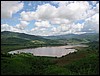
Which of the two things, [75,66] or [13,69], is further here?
[75,66]

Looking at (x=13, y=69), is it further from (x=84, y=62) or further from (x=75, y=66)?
(x=84, y=62)

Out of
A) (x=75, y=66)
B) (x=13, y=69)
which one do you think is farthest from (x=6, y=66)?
(x=75, y=66)

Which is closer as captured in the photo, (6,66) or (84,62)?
(6,66)

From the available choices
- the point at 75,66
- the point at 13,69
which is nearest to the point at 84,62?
the point at 75,66

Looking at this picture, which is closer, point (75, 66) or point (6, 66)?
point (6, 66)

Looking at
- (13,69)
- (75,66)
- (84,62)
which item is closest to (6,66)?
(13,69)

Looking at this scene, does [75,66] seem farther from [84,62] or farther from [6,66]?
[6,66]
